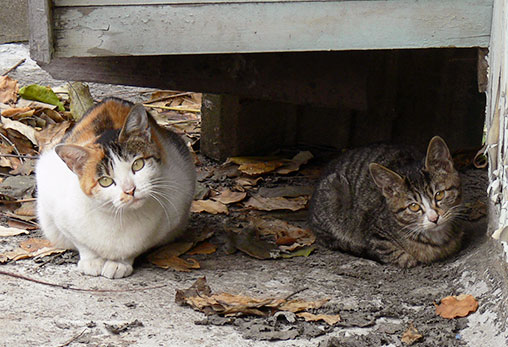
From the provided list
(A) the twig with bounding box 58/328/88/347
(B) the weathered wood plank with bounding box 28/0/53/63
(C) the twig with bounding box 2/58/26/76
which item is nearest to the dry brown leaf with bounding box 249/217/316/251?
(A) the twig with bounding box 58/328/88/347

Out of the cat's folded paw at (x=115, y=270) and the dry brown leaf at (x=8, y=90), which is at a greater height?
the dry brown leaf at (x=8, y=90)

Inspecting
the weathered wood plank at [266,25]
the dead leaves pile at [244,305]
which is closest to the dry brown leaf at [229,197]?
the dead leaves pile at [244,305]

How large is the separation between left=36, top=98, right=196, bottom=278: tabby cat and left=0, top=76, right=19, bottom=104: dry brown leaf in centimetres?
207

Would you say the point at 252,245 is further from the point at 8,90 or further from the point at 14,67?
the point at 14,67

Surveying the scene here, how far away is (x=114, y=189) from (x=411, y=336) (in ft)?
4.65

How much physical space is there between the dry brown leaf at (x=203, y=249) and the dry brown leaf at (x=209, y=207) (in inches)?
18.0

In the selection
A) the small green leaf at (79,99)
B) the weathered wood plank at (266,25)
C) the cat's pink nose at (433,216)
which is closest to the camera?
the weathered wood plank at (266,25)

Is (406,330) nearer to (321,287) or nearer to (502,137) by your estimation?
(321,287)

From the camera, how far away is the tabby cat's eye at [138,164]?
3.38 metres

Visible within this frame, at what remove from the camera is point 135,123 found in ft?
11.3

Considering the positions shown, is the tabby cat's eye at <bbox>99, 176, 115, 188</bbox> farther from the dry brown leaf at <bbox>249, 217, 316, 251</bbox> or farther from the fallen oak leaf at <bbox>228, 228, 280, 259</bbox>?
the dry brown leaf at <bbox>249, 217, 316, 251</bbox>

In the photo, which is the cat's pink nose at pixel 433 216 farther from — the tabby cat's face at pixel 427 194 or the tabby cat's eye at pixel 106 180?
the tabby cat's eye at pixel 106 180

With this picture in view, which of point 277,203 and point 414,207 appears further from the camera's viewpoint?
point 277,203

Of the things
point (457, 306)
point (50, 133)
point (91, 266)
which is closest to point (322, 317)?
point (457, 306)
